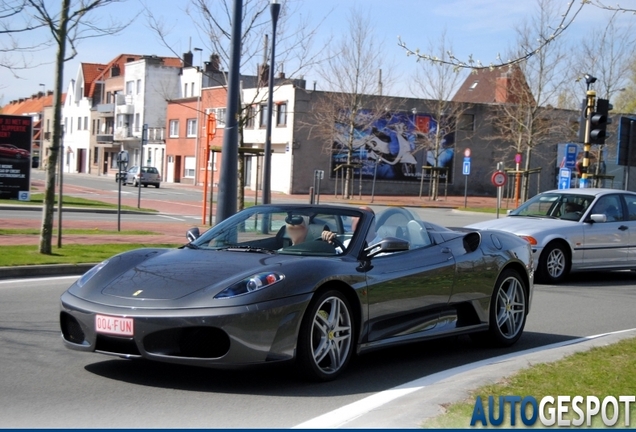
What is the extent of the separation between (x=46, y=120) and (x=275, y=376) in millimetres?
107081

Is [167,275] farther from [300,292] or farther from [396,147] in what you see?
[396,147]

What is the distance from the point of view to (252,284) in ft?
20.7

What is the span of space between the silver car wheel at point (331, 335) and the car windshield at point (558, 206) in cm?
911

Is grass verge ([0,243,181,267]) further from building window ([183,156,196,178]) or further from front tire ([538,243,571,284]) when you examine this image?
building window ([183,156,196,178])

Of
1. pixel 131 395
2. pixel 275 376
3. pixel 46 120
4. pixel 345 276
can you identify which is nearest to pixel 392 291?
pixel 345 276

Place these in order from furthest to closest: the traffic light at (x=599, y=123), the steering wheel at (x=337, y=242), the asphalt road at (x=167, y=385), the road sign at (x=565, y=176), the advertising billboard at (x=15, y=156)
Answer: the road sign at (x=565, y=176)
the advertising billboard at (x=15, y=156)
the traffic light at (x=599, y=123)
the steering wheel at (x=337, y=242)
the asphalt road at (x=167, y=385)

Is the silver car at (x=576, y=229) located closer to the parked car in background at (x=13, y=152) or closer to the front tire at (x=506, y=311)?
the front tire at (x=506, y=311)

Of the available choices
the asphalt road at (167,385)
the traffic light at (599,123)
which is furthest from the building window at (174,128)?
the asphalt road at (167,385)

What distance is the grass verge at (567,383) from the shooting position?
5.45 metres

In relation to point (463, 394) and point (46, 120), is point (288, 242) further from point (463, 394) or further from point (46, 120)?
point (46, 120)

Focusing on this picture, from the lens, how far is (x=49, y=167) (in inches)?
587

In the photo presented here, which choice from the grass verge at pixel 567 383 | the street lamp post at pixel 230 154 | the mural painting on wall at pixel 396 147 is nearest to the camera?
the grass verge at pixel 567 383

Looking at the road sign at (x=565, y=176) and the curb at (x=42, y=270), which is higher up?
the road sign at (x=565, y=176)

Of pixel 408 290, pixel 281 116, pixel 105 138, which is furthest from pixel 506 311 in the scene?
pixel 105 138
